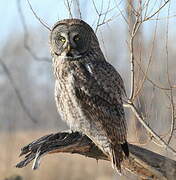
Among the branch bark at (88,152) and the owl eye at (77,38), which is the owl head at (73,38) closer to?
the owl eye at (77,38)

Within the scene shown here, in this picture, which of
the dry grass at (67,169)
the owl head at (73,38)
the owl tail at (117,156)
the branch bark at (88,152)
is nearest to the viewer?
the branch bark at (88,152)

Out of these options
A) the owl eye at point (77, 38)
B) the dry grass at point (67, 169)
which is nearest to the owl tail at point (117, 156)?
the owl eye at point (77, 38)

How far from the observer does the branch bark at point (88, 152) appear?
407cm

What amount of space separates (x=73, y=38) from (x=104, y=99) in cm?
64

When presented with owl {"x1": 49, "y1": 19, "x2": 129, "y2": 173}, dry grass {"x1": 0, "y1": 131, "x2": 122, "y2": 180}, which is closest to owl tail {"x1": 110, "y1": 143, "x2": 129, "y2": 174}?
owl {"x1": 49, "y1": 19, "x2": 129, "y2": 173}

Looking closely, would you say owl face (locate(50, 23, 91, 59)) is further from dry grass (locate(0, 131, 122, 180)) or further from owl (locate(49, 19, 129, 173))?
dry grass (locate(0, 131, 122, 180))

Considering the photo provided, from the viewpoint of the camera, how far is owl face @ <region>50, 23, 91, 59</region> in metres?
4.88

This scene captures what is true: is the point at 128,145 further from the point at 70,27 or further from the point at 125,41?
the point at 70,27

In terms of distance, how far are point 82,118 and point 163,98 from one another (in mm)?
689

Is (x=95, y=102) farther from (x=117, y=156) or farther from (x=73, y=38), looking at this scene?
(x=73, y=38)

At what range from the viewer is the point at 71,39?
16.2 ft

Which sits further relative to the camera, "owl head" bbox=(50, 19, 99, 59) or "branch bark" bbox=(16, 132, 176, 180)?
"owl head" bbox=(50, 19, 99, 59)

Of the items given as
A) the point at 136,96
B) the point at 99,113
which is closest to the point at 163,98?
the point at 136,96

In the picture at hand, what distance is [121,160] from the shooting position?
4508 mm
